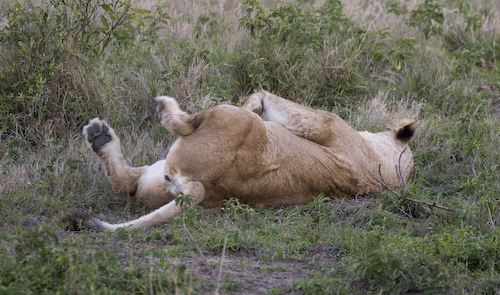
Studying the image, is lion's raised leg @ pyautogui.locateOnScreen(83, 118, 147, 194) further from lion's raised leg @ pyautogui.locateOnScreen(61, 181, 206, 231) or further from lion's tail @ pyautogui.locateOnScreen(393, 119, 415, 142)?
lion's tail @ pyautogui.locateOnScreen(393, 119, 415, 142)

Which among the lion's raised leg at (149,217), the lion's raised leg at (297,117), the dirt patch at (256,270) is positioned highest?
the lion's raised leg at (297,117)

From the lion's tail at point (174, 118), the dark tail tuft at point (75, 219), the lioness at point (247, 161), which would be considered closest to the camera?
the dark tail tuft at point (75, 219)

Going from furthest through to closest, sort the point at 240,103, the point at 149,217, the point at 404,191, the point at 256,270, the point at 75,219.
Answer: the point at 240,103
the point at 404,191
the point at 149,217
the point at 75,219
the point at 256,270

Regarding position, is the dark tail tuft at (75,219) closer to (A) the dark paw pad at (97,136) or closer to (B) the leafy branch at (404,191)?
(A) the dark paw pad at (97,136)

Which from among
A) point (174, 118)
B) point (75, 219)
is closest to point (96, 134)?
point (174, 118)

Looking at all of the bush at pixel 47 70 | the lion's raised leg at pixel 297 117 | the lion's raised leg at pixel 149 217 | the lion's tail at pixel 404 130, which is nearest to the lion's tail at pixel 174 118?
the lion's raised leg at pixel 149 217

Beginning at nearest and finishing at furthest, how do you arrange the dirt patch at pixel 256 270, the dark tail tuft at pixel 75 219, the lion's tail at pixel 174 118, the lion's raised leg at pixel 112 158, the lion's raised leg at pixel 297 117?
the dirt patch at pixel 256 270
the dark tail tuft at pixel 75 219
the lion's tail at pixel 174 118
the lion's raised leg at pixel 112 158
the lion's raised leg at pixel 297 117

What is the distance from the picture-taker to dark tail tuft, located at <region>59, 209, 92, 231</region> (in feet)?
13.5

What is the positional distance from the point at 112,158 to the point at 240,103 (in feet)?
5.78

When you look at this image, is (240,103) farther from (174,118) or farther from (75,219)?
(75,219)

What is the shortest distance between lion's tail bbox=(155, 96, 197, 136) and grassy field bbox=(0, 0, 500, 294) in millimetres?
596

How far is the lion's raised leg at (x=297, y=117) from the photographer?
5.20 metres

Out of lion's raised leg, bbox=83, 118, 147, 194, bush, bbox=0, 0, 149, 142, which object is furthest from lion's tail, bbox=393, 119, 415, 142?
bush, bbox=0, 0, 149, 142

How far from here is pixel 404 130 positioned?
5.53 metres
